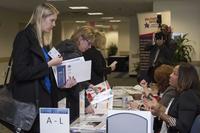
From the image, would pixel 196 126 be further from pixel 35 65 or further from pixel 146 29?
pixel 146 29

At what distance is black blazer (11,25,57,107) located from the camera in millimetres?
2123

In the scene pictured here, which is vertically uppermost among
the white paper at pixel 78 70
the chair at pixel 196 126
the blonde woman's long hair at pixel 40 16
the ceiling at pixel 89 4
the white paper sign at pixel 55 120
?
the ceiling at pixel 89 4

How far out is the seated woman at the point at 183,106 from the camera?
7.25 ft

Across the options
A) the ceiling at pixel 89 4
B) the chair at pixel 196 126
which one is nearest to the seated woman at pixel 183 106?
the chair at pixel 196 126

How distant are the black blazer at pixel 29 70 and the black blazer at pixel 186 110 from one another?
0.80 meters

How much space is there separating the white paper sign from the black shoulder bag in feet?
1.12

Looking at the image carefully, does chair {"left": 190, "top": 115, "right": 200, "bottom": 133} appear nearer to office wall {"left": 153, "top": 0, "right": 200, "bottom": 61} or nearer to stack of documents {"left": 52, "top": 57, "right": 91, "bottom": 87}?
stack of documents {"left": 52, "top": 57, "right": 91, "bottom": 87}

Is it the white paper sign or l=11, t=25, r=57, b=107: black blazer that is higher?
l=11, t=25, r=57, b=107: black blazer

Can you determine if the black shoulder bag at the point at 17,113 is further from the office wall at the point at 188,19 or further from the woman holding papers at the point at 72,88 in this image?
the office wall at the point at 188,19

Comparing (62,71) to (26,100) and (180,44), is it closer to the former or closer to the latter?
(26,100)

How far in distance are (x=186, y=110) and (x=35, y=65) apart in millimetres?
984

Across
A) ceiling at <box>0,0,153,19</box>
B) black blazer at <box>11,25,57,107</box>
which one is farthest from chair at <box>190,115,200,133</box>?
ceiling at <box>0,0,153,19</box>

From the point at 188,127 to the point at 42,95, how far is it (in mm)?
930

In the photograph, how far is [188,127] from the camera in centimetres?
219
